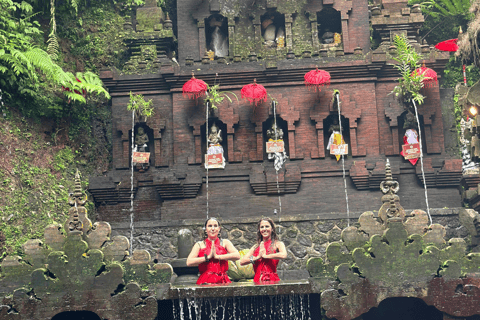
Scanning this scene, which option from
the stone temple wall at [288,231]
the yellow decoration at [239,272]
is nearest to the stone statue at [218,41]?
the stone temple wall at [288,231]

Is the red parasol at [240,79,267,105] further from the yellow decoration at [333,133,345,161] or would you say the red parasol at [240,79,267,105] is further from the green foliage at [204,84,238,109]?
the yellow decoration at [333,133,345,161]

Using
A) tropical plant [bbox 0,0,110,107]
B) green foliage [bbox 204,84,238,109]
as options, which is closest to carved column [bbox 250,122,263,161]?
green foliage [bbox 204,84,238,109]

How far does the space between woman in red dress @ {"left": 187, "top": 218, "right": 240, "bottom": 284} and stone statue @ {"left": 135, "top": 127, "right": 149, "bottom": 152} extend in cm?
935

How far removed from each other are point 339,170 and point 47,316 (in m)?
10.8

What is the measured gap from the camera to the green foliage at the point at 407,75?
2008 centimetres

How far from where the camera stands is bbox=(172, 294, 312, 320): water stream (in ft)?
39.4

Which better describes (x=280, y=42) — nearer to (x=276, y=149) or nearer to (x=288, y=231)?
(x=276, y=149)

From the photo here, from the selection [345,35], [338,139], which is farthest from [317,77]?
[345,35]

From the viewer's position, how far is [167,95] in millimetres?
21344

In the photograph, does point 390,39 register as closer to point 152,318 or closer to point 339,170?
point 339,170

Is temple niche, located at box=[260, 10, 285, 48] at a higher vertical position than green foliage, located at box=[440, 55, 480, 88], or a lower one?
higher

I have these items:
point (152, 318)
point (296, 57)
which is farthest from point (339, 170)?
point (152, 318)

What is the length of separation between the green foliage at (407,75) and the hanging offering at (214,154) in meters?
5.48

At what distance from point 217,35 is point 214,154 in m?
4.31
